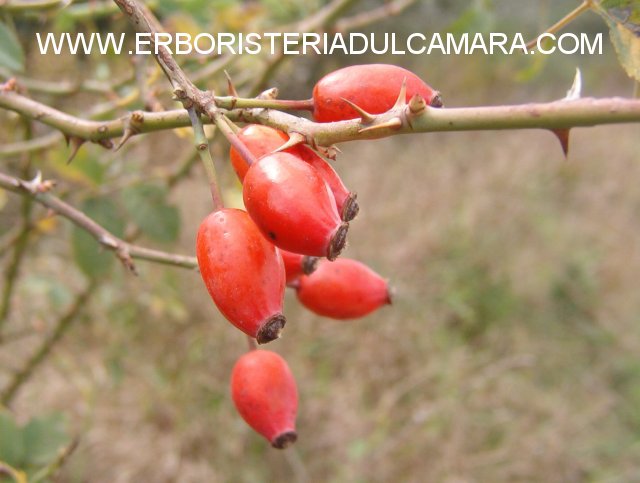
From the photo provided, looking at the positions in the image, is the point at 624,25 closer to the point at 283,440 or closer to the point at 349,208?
the point at 349,208

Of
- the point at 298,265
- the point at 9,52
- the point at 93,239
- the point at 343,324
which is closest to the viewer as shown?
the point at 298,265

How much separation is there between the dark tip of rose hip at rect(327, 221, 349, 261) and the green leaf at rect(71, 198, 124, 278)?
2.88 ft

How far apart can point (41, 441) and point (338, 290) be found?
2.29ft

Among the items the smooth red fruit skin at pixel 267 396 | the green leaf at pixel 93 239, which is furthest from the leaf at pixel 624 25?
the green leaf at pixel 93 239

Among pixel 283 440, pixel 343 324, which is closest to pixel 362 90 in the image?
pixel 283 440

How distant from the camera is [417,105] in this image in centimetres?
53

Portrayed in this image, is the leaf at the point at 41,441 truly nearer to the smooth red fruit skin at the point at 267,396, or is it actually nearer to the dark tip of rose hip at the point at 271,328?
the smooth red fruit skin at the point at 267,396

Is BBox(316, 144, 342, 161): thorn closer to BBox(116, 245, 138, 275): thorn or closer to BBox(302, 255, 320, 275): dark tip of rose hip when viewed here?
BBox(302, 255, 320, 275): dark tip of rose hip

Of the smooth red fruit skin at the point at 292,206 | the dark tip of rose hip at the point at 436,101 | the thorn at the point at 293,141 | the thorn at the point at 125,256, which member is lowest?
the thorn at the point at 125,256

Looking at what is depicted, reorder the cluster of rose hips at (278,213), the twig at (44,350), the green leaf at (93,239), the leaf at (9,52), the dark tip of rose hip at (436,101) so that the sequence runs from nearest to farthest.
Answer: the cluster of rose hips at (278,213), the dark tip of rose hip at (436,101), the leaf at (9,52), the green leaf at (93,239), the twig at (44,350)

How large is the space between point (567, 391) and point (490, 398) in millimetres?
687

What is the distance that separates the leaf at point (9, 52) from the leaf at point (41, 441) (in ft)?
2.14

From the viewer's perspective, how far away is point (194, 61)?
1.32 meters

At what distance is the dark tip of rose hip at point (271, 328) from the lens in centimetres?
64
